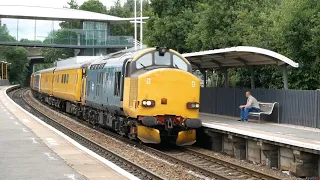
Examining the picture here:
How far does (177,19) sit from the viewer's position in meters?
30.1

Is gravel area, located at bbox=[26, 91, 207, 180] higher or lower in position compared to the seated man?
lower

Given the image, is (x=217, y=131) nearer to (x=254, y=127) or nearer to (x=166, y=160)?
(x=254, y=127)

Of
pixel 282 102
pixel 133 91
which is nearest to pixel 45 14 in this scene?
pixel 133 91

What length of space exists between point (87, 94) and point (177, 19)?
9557 mm

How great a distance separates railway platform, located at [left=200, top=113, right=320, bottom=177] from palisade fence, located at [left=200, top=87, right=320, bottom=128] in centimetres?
42

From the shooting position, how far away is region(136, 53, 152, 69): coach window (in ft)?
52.5

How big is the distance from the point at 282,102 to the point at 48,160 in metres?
8.87

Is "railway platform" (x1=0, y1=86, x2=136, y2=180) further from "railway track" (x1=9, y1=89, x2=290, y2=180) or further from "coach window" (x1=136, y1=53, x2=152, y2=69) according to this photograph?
"coach window" (x1=136, y1=53, x2=152, y2=69)

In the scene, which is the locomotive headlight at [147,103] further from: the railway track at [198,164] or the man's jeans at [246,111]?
the man's jeans at [246,111]

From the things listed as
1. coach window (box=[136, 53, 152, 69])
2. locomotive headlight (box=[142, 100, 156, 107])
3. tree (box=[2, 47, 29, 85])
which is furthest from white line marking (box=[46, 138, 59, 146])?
tree (box=[2, 47, 29, 85])

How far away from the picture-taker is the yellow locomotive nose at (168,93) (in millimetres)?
15156

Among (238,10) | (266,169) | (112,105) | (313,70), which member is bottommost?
(266,169)

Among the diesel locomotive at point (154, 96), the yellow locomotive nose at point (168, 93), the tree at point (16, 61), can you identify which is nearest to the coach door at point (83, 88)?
the diesel locomotive at point (154, 96)

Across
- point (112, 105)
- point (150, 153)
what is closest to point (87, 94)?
point (112, 105)
